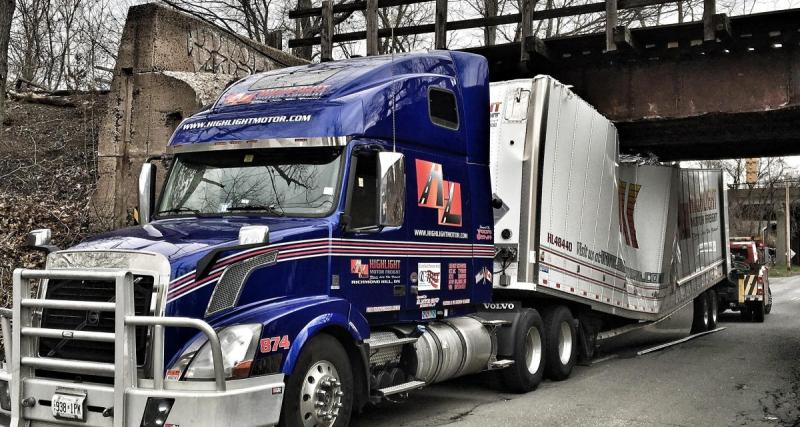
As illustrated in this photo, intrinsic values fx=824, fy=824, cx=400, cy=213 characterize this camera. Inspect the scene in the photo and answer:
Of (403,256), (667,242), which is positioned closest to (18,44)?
(667,242)

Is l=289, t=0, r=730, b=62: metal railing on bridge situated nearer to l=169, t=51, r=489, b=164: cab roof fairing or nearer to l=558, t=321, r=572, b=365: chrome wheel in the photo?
l=169, t=51, r=489, b=164: cab roof fairing

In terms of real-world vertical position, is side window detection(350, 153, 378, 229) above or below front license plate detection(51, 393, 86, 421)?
above

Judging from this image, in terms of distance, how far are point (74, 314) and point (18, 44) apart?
2466 cm

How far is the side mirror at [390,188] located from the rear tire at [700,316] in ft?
44.9

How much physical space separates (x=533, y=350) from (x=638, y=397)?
55.4 inches

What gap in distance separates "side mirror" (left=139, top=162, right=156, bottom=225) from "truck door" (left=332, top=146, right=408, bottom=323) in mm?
1967

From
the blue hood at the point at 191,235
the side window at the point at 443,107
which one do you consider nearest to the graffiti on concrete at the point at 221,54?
the side window at the point at 443,107

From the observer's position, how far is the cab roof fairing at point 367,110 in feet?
23.8

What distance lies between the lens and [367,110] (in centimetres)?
746

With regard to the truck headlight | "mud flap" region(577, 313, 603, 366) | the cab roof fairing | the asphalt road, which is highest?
the cab roof fairing

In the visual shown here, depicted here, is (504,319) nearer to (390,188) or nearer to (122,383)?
(390,188)

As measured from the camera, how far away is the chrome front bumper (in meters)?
5.36

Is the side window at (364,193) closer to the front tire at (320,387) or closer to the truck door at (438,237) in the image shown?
the truck door at (438,237)

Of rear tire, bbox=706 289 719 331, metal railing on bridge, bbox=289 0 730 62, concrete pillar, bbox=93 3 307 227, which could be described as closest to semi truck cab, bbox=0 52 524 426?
metal railing on bridge, bbox=289 0 730 62
